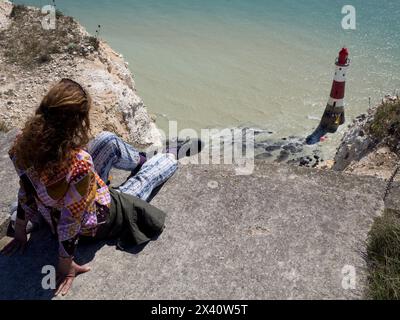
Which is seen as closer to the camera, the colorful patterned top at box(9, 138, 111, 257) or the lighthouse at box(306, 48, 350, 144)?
the colorful patterned top at box(9, 138, 111, 257)

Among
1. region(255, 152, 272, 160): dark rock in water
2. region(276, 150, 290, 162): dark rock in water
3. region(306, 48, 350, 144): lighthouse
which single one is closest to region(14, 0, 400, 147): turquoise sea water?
region(306, 48, 350, 144): lighthouse

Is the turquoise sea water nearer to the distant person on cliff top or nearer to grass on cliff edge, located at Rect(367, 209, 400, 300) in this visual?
the distant person on cliff top

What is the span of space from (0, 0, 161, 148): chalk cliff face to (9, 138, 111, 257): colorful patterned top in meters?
4.50

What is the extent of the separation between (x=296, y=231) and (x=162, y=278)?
1.23m

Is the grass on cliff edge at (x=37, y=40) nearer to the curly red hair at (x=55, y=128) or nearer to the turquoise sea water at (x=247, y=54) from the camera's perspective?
the turquoise sea water at (x=247, y=54)

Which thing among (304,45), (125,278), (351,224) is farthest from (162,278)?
(304,45)

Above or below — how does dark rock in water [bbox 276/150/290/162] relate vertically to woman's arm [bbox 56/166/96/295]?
below

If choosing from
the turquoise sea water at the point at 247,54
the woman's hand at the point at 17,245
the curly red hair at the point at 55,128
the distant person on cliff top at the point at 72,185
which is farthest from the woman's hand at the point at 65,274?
the turquoise sea water at the point at 247,54

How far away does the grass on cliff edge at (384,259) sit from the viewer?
321 cm

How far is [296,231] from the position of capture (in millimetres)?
3877

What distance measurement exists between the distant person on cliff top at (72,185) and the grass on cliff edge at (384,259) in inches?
68.3

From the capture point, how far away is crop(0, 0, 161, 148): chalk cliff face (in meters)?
8.45

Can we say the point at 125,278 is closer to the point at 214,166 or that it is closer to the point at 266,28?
the point at 214,166

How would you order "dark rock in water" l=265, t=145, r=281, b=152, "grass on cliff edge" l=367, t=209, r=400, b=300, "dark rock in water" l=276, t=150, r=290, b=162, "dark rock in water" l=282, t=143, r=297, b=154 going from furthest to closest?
"dark rock in water" l=265, t=145, r=281, b=152, "dark rock in water" l=282, t=143, r=297, b=154, "dark rock in water" l=276, t=150, r=290, b=162, "grass on cliff edge" l=367, t=209, r=400, b=300
